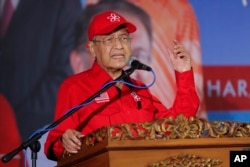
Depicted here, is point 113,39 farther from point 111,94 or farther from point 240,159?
point 240,159

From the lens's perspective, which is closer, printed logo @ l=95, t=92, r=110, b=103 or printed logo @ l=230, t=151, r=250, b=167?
printed logo @ l=230, t=151, r=250, b=167

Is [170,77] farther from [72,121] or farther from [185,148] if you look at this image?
[185,148]

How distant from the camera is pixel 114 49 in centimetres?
280

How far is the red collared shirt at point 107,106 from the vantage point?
8.95 ft

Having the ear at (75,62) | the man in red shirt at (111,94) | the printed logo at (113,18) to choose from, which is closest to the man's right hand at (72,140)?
the man in red shirt at (111,94)

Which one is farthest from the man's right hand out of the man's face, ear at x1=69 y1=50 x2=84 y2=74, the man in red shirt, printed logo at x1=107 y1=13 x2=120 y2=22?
ear at x1=69 y1=50 x2=84 y2=74

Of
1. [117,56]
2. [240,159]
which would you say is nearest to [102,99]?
[117,56]

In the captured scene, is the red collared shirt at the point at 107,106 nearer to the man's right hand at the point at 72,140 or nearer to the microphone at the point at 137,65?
the man's right hand at the point at 72,140

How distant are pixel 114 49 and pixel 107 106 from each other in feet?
0.68

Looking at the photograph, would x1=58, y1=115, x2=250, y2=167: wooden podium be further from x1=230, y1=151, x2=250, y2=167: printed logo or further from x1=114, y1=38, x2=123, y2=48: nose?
x1=114, y1=38, x2=123, y2=48: nose

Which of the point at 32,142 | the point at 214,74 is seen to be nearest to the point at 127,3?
the point at 214,74

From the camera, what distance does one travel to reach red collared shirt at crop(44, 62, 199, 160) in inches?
107

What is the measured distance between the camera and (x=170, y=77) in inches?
149

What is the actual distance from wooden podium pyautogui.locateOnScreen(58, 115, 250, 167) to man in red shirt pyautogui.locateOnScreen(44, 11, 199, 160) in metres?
0.38
